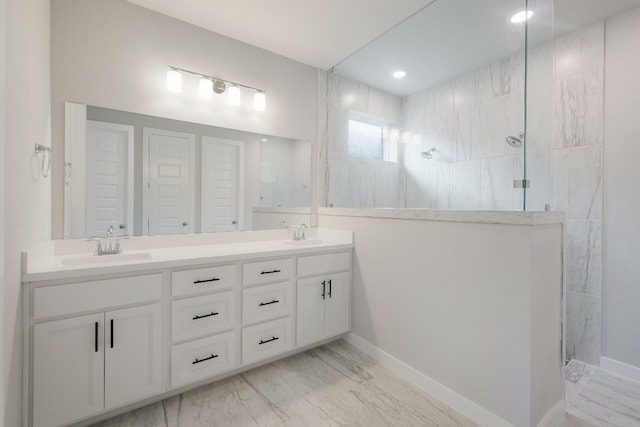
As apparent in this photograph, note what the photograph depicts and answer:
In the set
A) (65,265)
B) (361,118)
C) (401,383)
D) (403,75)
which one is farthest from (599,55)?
(65,265)

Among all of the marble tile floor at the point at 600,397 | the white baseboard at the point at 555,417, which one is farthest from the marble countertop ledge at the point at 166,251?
the marble tile floor at the point at 600,397

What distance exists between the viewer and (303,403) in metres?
1.72

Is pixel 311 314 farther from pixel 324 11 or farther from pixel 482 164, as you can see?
pixel 324 11

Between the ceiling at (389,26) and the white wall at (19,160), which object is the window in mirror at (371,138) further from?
the white wall at (19,160)

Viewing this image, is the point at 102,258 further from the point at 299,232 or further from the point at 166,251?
the point at 299,232

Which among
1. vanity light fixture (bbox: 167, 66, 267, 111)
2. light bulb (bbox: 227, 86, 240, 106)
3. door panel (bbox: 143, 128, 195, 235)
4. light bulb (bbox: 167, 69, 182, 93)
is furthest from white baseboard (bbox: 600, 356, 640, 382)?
light bulb (bbox: 167, 69, 182, 93)

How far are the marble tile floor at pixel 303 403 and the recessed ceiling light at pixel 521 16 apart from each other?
2.39 meters

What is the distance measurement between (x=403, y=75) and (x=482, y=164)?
1.21 metres

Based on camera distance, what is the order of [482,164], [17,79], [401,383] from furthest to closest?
1. [482,164]
2. [401,383]
3. [17,79]

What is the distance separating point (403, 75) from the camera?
2.95 meters

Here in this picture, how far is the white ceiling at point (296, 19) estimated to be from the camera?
1944 millimetres

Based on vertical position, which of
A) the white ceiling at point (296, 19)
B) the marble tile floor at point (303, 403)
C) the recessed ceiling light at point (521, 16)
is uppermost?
the white ceiling at point (296, 19)

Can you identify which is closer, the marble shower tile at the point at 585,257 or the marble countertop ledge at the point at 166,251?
the marble countertop ledge at the point at 166,251

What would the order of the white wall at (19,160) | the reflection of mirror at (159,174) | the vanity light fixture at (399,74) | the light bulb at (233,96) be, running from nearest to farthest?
the white wall at (19,160) < the reflection of mirror at (159,174) < the light bulb at (233,96) < the vanity light fixture at (399,74)
